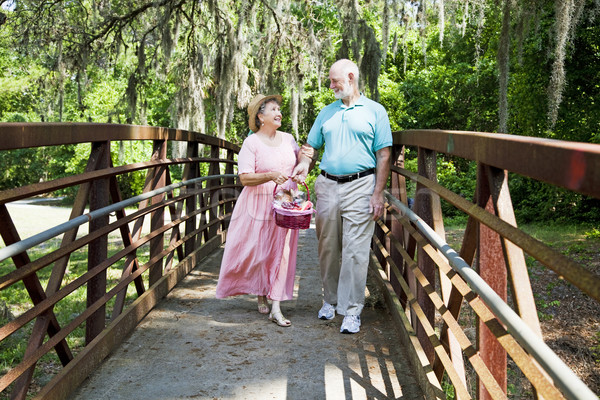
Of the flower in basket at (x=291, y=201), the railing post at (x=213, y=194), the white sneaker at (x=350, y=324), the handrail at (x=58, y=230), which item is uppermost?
the handrail at (x=58, y=230)

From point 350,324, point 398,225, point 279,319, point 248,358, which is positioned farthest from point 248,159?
point 248,358

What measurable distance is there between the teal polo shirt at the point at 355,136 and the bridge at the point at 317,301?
20cm

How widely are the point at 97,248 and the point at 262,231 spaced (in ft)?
4.41

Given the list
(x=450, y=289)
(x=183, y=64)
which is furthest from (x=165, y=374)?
(x=183, y=64)

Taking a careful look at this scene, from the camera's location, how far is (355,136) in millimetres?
4430

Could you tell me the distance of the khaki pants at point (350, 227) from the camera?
4.41m

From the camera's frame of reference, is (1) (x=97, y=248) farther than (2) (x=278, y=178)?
No

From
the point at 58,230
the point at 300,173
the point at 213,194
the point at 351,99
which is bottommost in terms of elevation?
the point at 213,194

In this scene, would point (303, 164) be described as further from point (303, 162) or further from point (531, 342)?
point (531, 342)

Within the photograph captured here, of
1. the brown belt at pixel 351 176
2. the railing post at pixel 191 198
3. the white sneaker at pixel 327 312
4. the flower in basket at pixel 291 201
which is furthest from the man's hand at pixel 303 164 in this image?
the railing post at pixel 191 198

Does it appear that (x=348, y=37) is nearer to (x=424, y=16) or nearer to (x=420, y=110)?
(x=424, y=16)

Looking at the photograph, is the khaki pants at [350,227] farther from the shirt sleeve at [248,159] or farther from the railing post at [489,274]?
the railing post at [489,274]

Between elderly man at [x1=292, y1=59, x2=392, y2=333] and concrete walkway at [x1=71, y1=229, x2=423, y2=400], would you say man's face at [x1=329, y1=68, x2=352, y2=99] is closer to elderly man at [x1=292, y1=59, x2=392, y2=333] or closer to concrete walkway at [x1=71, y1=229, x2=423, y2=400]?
elderly man at [x1=292, y1=59, x2=392, y2=333]

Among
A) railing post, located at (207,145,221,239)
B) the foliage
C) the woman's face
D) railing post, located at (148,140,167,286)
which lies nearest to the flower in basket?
the woman's face
